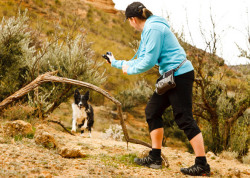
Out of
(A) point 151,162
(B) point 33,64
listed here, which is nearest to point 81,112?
(B) point 33,64

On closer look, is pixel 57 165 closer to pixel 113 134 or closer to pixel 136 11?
pixel 136 11

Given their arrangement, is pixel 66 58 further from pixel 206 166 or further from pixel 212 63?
pixel 206 166

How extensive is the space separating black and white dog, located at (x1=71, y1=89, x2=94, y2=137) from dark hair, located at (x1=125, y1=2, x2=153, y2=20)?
4.16 metres

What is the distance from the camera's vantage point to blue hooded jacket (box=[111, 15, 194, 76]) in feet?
9.66

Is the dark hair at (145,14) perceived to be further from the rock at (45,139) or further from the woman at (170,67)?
the rock at (45,139)

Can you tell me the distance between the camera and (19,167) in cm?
245

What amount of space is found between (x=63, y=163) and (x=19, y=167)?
1.82 ft

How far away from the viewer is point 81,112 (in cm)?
732

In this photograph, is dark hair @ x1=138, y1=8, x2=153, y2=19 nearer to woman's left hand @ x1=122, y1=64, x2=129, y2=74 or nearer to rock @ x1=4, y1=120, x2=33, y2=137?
woman's left hand @ x1=122, y1=64, x2=129, y2=74

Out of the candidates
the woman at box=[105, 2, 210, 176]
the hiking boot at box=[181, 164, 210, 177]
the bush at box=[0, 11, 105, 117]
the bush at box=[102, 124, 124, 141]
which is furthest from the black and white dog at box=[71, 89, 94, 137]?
the hiking boot at box=[181, 164, 210, 177]

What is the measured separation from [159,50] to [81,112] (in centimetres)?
481

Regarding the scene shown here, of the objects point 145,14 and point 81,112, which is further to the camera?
point 81,112

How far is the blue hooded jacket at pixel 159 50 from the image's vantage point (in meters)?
2.94

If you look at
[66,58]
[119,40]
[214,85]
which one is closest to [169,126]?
[214,85]
